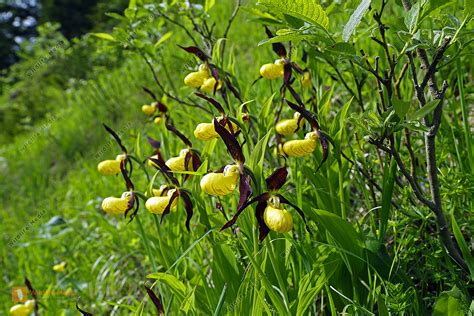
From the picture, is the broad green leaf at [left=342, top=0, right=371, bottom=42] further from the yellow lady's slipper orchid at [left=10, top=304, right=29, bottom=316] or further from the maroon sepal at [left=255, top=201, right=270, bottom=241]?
the yellow lady's slipper orchid at [left=10, top=304, right=29, bottom=316]

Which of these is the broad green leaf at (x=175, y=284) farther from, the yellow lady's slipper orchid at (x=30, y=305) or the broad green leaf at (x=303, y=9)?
the yellow lady's slipper orchid at (x=30, y=305)

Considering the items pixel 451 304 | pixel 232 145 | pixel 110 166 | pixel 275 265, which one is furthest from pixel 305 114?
pixel 110 166

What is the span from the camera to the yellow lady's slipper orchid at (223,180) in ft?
2.71

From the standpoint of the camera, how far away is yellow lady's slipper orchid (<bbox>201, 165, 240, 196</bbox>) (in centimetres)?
83

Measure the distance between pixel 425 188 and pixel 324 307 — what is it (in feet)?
1.45

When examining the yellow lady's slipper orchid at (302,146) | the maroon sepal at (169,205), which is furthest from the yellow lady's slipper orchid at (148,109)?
the yellow lady's slipper orchid at (302,146)

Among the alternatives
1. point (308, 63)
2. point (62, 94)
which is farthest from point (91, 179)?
point (62, 94)

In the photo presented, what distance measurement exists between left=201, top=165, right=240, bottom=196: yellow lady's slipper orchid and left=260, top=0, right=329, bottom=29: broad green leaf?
27cm

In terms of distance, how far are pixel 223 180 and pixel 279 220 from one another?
0.12 meters

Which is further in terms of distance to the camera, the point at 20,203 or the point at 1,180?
the point at 1,180

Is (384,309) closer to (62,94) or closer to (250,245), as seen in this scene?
(250,245)

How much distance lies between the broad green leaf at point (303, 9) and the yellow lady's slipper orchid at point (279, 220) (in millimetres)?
303

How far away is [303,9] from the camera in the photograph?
2.43 ft

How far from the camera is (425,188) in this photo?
1362 millimetres
